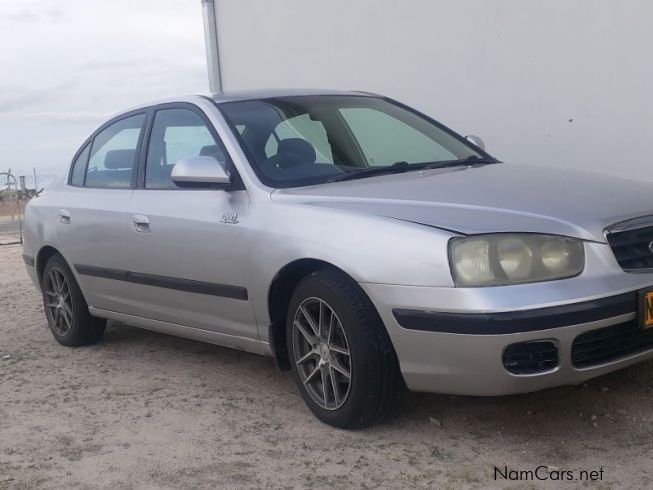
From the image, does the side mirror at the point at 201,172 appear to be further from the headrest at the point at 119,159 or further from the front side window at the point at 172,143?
the headrest at the point at 119,159

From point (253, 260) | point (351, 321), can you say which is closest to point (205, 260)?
point (253, 260)

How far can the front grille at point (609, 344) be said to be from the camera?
10.5 ft

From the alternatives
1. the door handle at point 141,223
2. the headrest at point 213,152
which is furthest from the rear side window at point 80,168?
the headrest at point 213,152

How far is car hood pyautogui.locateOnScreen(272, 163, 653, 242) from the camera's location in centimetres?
327

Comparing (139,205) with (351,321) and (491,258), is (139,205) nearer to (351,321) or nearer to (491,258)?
(351,321)

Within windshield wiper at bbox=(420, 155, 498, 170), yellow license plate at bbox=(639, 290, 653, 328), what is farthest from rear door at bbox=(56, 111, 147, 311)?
yellow license plate at bbox=(639, 290, 653, 328)

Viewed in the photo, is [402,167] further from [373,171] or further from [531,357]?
[531,357]

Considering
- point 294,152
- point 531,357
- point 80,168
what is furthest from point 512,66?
point 531,357

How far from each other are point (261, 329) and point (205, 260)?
0.46 m

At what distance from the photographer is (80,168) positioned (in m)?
5.73

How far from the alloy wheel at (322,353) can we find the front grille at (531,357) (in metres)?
0.68

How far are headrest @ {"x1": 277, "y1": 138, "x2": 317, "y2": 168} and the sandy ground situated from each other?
114 cm

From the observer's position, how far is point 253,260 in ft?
12.9

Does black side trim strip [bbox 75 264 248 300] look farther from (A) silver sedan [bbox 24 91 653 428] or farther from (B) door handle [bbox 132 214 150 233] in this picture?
(B) door handle [bbox 132 214 150 233]
